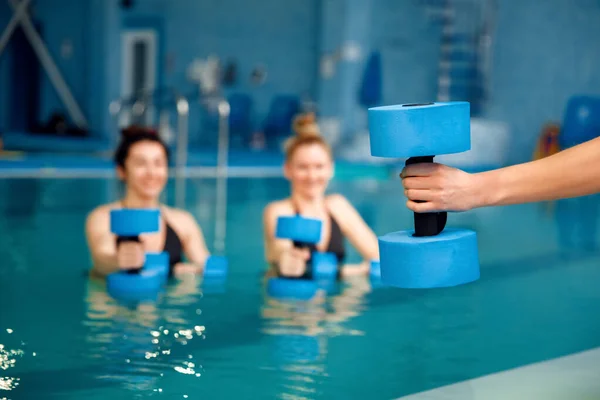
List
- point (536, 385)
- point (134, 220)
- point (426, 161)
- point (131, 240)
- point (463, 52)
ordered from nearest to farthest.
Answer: point (426, 161), point (536, 385), point (134, 220), point (131, 240), point (463, 52)

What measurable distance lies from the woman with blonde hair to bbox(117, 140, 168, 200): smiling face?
2.11ft

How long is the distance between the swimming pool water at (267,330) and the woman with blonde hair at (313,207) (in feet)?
0.87

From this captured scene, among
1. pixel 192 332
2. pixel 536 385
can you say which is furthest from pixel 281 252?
pixel 536 385

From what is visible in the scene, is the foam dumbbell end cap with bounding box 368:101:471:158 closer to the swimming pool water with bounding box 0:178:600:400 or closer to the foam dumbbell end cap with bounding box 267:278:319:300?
the swimming pool water with bounding box 0:178:600:400

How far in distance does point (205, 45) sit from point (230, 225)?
34.8ft

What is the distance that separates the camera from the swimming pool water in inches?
121

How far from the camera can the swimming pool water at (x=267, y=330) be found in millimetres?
3074

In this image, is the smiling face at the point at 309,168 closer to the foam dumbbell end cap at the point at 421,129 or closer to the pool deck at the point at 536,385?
the pool deck at the point at 536,385

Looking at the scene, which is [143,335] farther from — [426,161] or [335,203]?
[426,161]

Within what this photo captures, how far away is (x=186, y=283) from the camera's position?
4922mm

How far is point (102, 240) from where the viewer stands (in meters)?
4.86

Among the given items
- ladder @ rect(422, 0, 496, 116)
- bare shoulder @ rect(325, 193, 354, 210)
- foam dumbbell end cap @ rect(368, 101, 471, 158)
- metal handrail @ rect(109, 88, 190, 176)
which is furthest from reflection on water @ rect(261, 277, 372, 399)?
ladder @ rect(422, 0, 496, 116)

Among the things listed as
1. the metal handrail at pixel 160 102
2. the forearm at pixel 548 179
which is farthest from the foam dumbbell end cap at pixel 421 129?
the metal handrail at pixel 160 102

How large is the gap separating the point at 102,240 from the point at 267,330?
1345 millimetres
